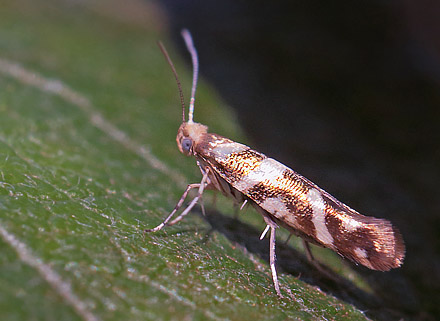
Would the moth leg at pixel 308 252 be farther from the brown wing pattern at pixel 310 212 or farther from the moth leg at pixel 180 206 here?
the moth leg at pixel 180 206

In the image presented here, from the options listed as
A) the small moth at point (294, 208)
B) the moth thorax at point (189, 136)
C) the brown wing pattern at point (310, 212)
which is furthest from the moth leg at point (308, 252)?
the moth thorax at point (189, 136)

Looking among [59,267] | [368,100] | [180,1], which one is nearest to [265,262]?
[59,267]

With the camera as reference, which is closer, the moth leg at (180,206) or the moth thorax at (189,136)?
the moth leg at (180,206)

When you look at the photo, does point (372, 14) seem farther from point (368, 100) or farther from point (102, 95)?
point (102, 95)

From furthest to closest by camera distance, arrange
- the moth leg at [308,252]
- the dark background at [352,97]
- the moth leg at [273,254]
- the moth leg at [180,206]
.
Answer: the dark background at [352,97] → the moth leg at [308,252] → the moth leg at [180,206] → the moth leg at [273,254]

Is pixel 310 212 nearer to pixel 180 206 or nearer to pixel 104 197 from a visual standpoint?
pixel 180 206

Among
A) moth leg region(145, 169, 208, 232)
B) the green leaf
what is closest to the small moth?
moth leg region(145, 169, 208, 232)

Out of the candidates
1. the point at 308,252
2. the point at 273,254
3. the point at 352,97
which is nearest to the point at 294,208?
the point at 273,254
